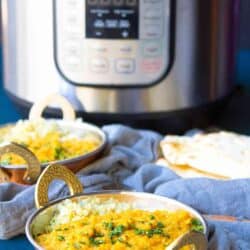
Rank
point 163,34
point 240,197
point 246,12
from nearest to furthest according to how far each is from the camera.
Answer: point 240,197, point 163,34, point 246,12

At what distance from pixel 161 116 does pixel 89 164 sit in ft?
0.69

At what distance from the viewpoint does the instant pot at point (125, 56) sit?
1.08 metres

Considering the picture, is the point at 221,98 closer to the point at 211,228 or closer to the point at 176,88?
the point at 176,88

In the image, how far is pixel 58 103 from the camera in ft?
3.51

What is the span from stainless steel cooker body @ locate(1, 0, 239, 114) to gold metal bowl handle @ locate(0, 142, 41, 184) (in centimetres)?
25

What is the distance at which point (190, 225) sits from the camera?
0.73 metres

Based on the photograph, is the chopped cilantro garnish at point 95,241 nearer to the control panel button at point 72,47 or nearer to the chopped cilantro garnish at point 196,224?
the chopped cilantro garnish at point 196,224

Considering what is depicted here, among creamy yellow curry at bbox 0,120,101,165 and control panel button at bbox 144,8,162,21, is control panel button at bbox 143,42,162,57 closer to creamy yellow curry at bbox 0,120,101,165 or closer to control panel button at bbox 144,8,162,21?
control panel button at bbox 144,8,162,21

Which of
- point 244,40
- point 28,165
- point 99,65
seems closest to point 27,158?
point 28,165

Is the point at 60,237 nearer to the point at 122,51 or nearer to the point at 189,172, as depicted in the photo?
the point at 189,172

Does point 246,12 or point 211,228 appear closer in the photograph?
point 211,228

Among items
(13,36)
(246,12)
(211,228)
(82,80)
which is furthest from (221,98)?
(246,12)

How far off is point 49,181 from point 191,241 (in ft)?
0.64

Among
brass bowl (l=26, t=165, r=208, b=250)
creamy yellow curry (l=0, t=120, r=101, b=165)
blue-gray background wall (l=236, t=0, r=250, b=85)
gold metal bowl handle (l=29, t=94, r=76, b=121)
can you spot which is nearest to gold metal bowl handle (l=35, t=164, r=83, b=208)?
brass bowl (l=26, t=165, r=208, b=250)
